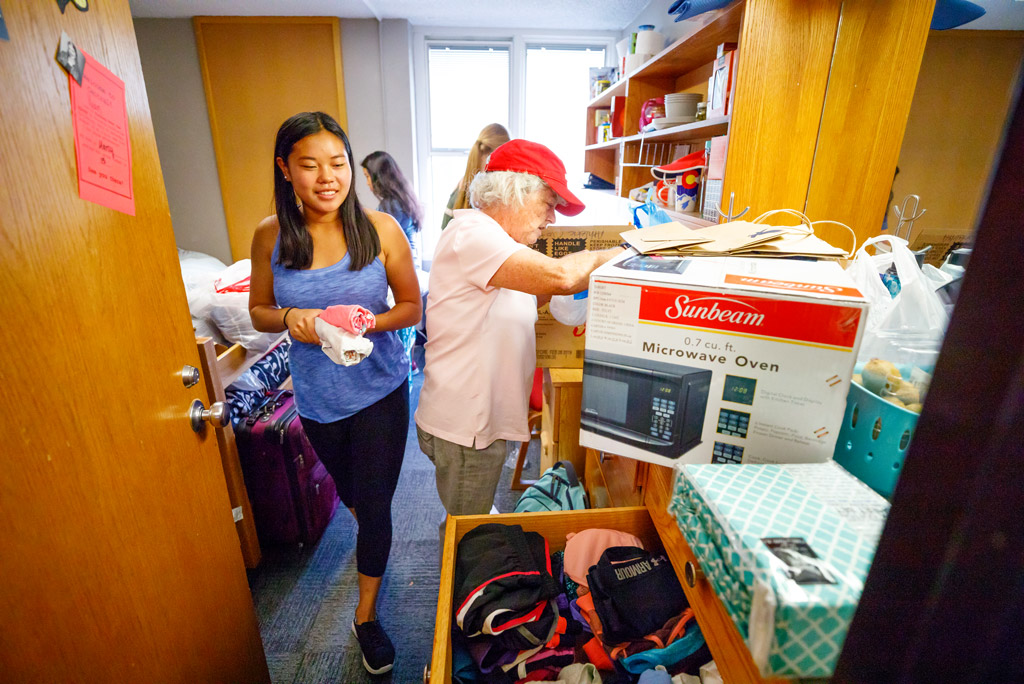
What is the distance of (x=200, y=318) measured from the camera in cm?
245

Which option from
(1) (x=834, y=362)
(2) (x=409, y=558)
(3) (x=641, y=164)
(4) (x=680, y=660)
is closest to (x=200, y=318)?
(2) (x=409, y=558)

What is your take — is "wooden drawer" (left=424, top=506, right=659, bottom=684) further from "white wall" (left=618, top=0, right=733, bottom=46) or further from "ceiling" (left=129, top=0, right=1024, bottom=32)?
"ceiling" (left=129, top=0, right=1024, bottom=32)

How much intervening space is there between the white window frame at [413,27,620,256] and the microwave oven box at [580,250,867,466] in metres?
4.22

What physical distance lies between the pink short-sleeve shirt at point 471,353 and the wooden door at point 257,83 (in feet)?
11.5

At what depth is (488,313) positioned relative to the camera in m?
1.18

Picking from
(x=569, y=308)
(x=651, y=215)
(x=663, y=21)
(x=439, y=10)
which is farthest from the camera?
(x=439, y=10)

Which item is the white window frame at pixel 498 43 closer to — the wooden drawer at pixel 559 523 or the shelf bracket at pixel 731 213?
the shelf bracket at pixel 731 213

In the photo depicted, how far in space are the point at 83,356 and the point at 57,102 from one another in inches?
13.6

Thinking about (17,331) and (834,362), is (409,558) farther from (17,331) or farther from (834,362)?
(834,362)

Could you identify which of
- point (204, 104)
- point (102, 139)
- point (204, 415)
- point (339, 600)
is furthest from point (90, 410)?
point (204, 104)

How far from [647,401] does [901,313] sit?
1.47 feet

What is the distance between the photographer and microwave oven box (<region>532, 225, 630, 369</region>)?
1.43m

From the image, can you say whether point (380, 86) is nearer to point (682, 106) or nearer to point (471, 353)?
point (682, 106)

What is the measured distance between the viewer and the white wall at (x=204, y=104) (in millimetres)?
3955
